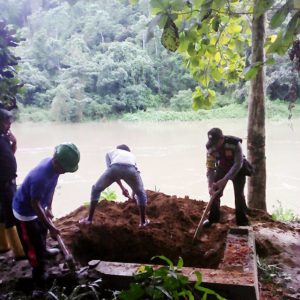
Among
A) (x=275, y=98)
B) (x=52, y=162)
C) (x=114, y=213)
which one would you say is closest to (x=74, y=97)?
(x=275, y=98)

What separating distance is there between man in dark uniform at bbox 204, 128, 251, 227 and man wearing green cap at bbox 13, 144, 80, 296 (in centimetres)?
166

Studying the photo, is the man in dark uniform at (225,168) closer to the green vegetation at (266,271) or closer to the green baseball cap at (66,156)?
the green vegetation at (266,271)

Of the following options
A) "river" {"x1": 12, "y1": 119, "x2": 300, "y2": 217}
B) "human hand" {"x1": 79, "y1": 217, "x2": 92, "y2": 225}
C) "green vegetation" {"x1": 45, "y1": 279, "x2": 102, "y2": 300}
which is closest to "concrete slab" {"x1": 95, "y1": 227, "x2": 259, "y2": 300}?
"green vegetation" {"x1": 45, "y1": 279, "x2": 102, "y2": 300}

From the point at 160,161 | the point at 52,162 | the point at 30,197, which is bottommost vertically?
the point at 160,161

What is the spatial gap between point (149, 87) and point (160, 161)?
11.9m

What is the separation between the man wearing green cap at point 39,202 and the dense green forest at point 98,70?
18649 millimetres

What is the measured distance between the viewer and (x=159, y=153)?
15641mm

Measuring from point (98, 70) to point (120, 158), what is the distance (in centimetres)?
2017

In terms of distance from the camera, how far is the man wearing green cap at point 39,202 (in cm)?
309

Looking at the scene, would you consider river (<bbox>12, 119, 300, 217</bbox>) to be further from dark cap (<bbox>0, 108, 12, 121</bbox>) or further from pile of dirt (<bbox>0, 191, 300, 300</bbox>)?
dark cap (<bbox>0, 108, 12, 121</bbox>)

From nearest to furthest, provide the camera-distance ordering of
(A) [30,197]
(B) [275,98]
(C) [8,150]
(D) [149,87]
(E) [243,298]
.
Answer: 1. (E) [243,298]
2. (A) [30,197]
3. (C) [8,150]
4. (B) [275,98]
5. (D) [149,87]

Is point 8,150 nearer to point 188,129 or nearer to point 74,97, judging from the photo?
point 188,129

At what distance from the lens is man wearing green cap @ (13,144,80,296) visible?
10.1ft

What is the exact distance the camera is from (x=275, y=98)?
1906 cm
